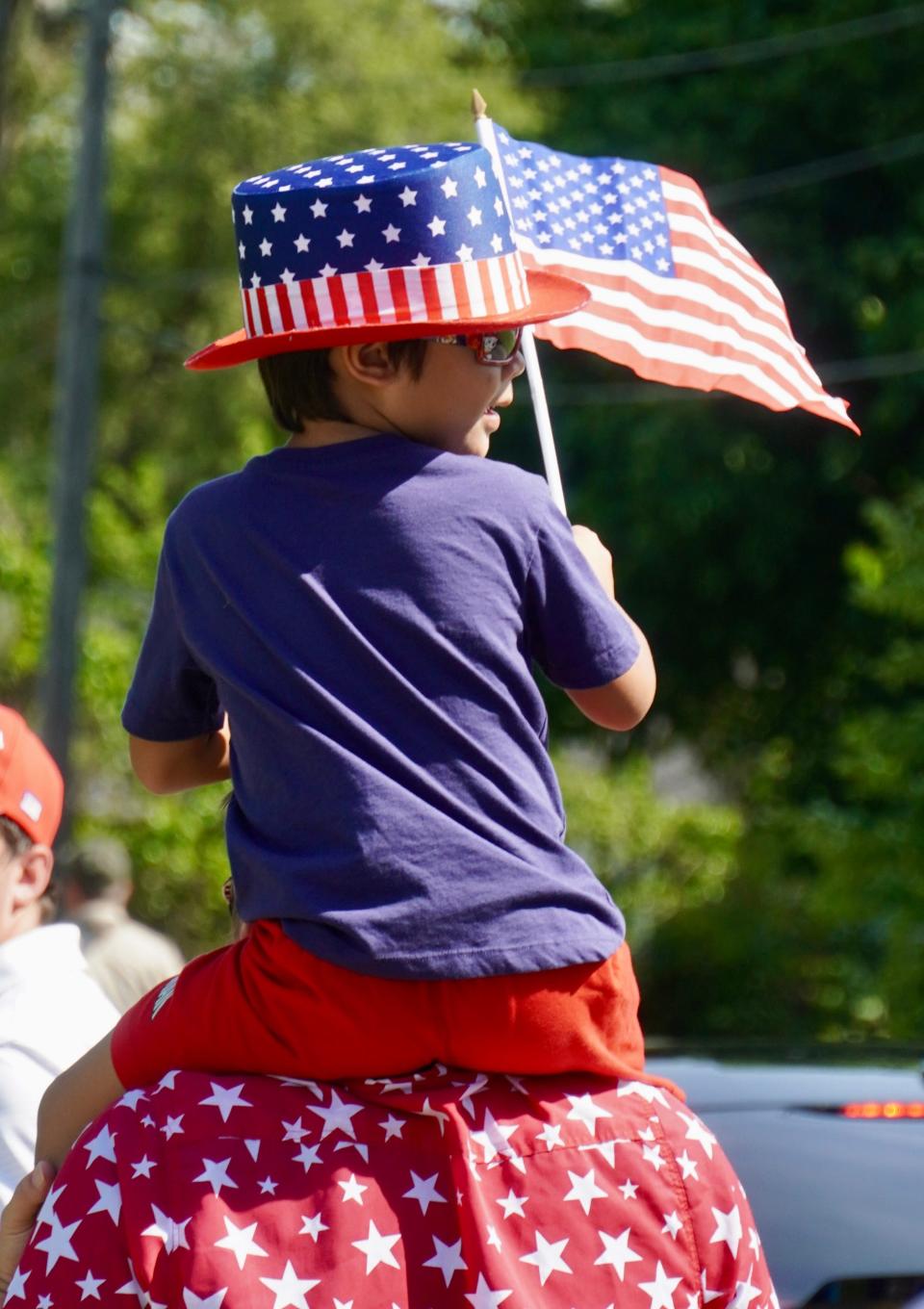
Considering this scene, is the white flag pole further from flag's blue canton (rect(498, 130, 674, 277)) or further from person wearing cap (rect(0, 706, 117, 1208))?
person wearing cap (rect(0, 706, 117, 1208))

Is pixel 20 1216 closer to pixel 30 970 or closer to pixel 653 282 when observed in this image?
pixel 30 970

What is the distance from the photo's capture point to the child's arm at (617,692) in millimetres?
2174

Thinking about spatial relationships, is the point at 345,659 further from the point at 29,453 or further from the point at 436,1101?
the point at 29,453

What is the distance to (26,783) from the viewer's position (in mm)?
2875

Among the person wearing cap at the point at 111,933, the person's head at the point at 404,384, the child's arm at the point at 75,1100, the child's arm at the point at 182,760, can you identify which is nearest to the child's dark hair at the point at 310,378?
the person's head at the point at 404,384

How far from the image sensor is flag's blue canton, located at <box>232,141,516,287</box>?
2121 millimetres

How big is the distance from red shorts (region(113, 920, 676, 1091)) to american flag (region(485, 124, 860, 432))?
1.17 meters

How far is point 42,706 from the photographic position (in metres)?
14.4

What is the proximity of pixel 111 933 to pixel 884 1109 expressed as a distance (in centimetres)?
500

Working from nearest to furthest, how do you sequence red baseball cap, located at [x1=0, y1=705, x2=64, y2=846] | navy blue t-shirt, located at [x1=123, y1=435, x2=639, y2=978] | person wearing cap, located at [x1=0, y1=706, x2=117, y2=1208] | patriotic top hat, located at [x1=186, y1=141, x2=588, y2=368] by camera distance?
navy blue t-shirt, located at [x1=123, y1=435, x2=639, y2=978] < patriotic top hat, located at [x1=186, y1=141, x2=588, y2=368] < person wearing cap, located at [x1=0, y1=706, x2=117, y2=1208] < red baseball cap, located at [x1=0, y1=705, x2=64, y2=846]

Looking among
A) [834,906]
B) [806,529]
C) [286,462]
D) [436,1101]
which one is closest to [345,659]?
[286,462]

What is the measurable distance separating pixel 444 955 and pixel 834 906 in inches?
476

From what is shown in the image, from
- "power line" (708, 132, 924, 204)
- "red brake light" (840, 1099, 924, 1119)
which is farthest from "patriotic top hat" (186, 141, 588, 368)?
"power line" (708, 132, 924, 204)

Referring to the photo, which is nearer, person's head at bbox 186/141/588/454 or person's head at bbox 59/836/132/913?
person's head at bbox 186/141/588/454
